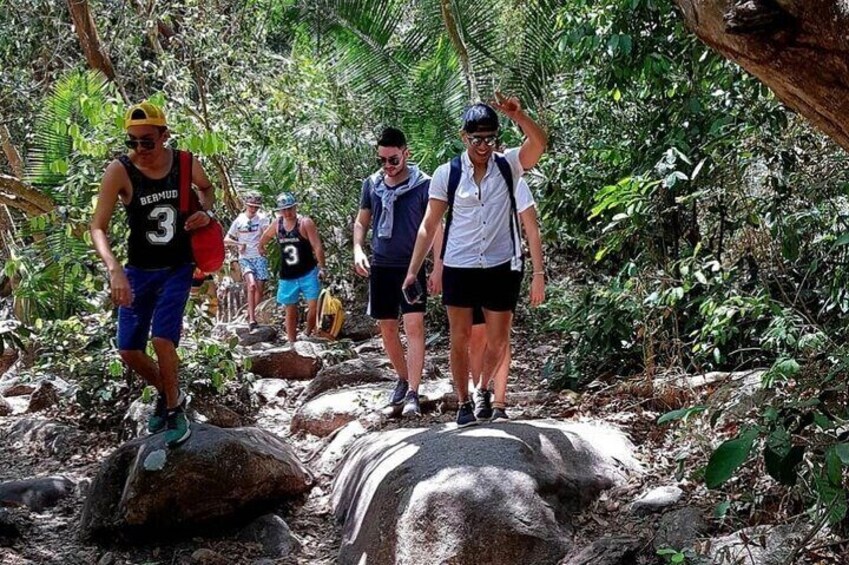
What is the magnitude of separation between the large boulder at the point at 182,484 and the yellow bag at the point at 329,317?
5.34 meters

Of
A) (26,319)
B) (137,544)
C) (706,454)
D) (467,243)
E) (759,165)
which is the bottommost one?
(137,544)

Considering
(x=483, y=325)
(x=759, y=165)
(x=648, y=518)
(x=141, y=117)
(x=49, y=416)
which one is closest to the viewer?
(x=648, y=518)

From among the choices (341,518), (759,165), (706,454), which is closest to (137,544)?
(341,518)

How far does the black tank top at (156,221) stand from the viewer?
4492 mm

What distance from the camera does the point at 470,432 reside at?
15.4 ft

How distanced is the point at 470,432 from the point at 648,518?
3.27 ft

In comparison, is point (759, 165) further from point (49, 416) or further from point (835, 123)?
point (49, 416)

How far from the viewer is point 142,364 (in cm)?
471

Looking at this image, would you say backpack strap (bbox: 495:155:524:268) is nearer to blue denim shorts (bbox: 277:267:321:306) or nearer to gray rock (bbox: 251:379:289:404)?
gray rock (bbox: 251:379:289:404)

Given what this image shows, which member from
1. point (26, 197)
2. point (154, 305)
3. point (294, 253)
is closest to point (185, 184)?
point (154, 305)

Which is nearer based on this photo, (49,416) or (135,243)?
(135,243)

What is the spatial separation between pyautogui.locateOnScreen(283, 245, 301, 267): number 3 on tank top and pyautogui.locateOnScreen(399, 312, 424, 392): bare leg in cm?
365

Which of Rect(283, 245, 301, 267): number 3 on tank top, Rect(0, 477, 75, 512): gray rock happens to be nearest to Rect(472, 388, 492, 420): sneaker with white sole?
Rect(0, 477, 75, 512): gray rock

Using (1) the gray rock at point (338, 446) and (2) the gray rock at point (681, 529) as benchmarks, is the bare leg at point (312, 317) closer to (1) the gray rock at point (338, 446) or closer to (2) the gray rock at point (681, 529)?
(1) the gray rock at point (338, 446)
